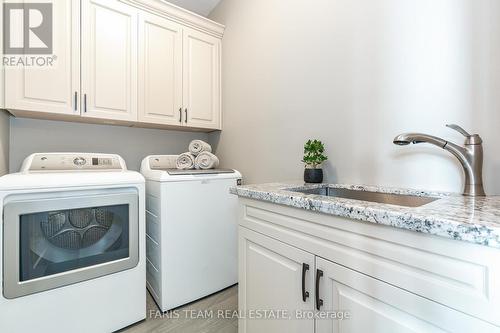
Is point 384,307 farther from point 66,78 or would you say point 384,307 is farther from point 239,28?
point 239,28

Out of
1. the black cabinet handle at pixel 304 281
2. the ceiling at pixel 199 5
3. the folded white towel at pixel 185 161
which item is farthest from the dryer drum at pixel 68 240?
the ceiling at pixel 199 5

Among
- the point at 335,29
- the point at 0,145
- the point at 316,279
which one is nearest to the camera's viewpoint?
the point at 316,279

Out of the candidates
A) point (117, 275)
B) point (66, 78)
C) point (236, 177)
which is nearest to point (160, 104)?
point (66, 78)

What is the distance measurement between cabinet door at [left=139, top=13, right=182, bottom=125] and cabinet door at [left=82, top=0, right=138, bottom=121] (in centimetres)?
7

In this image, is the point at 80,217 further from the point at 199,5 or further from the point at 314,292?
the point at 199,5

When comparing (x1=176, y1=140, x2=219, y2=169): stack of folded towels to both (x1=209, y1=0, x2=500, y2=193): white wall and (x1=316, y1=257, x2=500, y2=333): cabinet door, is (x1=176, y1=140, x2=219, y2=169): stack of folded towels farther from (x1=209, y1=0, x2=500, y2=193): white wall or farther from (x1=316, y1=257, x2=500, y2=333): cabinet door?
(x1=316, y1=257, x2=500, y2=333): cabinet door

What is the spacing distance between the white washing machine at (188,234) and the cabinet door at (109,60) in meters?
0.52

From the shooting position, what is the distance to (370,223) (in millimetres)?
702

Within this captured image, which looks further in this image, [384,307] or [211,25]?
[211,25]

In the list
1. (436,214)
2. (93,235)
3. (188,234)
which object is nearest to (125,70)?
(93,235)

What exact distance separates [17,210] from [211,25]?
208 cm

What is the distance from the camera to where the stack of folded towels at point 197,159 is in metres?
2.03

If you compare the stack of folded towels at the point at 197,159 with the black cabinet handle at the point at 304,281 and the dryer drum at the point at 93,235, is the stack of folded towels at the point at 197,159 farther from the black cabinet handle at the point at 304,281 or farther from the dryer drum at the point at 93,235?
the black cabinet handle at the point at 304,281

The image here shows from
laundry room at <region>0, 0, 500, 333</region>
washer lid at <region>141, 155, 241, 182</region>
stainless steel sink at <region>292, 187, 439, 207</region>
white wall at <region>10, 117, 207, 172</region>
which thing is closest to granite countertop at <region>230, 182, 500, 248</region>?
laundry room at <region>0, 0, 500, 333</region>
